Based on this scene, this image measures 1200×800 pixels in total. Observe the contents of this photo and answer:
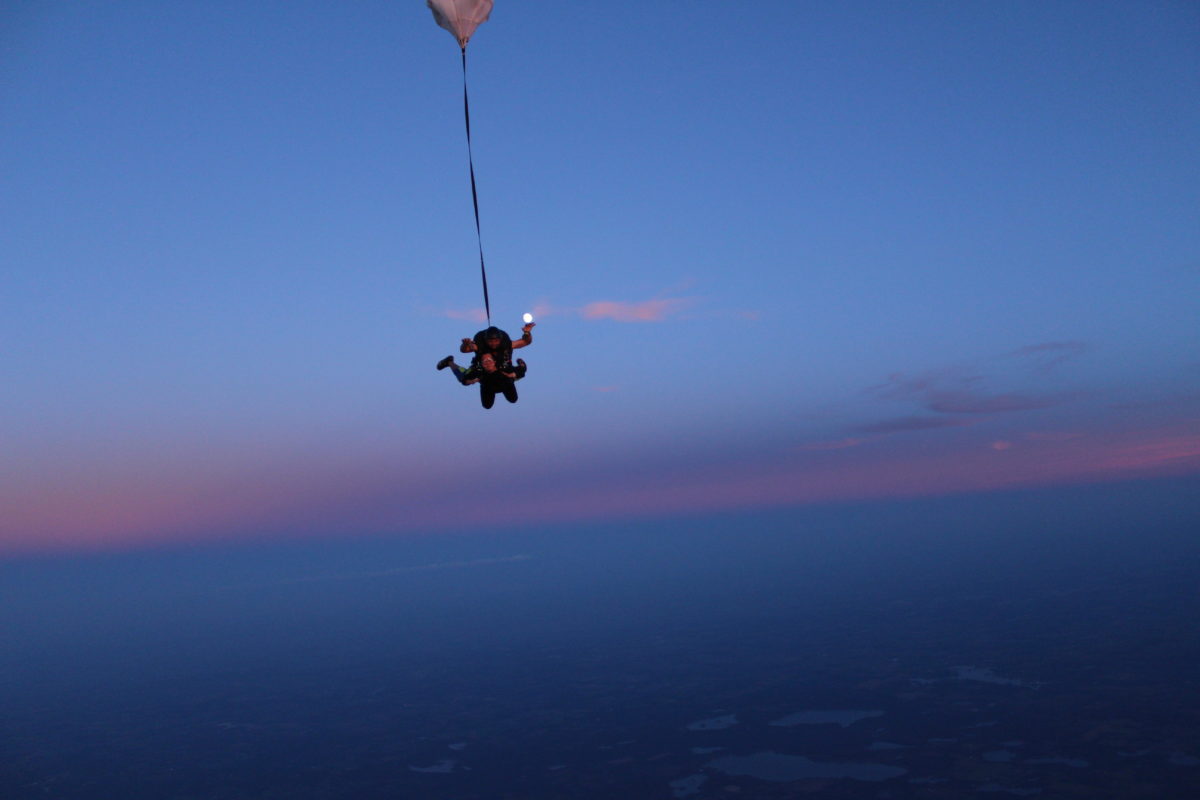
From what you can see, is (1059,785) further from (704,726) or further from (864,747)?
(704,726)

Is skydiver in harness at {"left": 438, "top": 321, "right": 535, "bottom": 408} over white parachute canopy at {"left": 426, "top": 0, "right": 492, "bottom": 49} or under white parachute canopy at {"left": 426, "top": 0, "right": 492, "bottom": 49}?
under

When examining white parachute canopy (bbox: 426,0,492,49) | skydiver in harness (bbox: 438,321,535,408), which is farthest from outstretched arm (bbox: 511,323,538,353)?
white parachute canopy (bbox: 426,0,492,49)

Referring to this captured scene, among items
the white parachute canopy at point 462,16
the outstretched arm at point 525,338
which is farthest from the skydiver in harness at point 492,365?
the white parachute canopy at point 462,16

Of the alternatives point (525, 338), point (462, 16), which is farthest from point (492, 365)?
point (462, 16)

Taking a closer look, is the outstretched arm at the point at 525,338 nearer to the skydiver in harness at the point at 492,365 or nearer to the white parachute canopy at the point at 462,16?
the skydiver in harness at the point at 492,365

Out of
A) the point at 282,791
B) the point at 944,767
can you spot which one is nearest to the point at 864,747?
the point at 944,767

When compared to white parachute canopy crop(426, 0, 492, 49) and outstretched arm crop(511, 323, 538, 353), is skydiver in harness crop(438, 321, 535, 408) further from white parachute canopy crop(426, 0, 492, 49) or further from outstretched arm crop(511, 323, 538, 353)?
white parachute canopy crop(426, 0, 492, 49)
